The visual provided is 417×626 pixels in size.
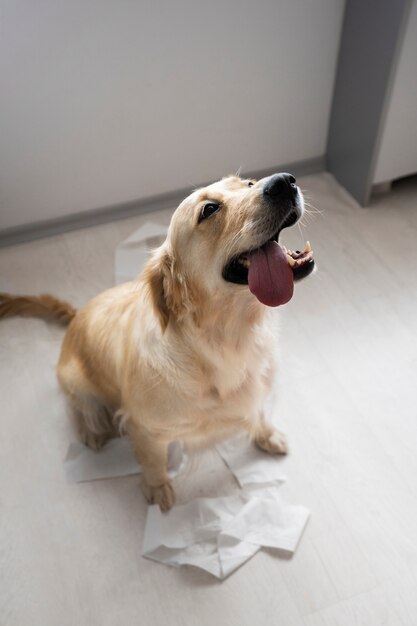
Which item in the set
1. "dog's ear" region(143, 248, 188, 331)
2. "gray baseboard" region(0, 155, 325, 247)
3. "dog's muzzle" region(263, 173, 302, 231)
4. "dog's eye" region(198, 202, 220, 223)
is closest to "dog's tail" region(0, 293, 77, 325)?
"gray baseboard" region(0, 155, 325, 247)

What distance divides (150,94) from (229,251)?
1308 mm

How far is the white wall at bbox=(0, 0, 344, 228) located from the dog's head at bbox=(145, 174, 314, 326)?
44.0 inches

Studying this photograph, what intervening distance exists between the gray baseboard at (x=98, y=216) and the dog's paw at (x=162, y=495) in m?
1.35

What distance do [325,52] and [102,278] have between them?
1.35m

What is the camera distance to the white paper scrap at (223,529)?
1.59 metres

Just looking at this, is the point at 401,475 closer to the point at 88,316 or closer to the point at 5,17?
the point at 88,316

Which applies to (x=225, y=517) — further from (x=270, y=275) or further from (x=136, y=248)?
(x=136, y=248)

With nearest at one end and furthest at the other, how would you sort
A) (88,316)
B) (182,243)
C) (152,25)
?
(182,243) → (88,316) → (152,25)

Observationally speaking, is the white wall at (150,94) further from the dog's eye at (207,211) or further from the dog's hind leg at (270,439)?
the dog's hind leg at (270,439)

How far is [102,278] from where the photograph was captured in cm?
238

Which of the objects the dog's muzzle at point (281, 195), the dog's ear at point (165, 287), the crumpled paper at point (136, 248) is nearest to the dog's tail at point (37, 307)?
the crumpled paper at point (136, 248)

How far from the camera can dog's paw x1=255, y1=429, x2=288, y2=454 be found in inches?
70.1

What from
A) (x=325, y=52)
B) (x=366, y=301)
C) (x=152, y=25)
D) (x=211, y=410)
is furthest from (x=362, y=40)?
(x=211, y=410)

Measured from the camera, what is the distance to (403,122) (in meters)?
2.30
